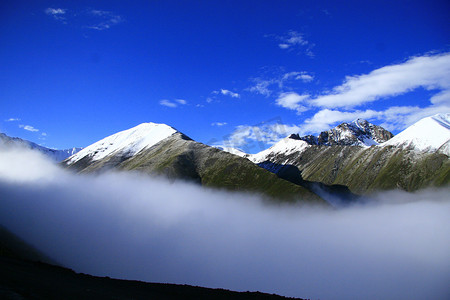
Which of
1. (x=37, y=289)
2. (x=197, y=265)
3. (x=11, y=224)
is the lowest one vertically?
(x=197, y=265)

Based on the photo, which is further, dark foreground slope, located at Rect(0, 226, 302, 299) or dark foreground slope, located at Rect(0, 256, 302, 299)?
dark foreground slope, located at Rect(0, 226, 302, 299)

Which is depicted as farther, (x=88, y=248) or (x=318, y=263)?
(x=318, y=263)

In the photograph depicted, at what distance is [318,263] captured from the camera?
655 ft

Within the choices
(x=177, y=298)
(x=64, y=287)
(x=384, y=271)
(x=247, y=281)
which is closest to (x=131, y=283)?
(x=177, y=298)

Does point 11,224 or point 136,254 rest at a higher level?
point 11,224

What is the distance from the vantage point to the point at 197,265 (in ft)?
604

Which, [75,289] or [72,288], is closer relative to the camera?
[75,289]

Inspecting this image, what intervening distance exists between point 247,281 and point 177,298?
11510cm

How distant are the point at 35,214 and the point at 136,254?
7414 cm

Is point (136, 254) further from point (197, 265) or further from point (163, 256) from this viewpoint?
point (197, 265)

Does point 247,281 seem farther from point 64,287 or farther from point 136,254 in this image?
point 64,287

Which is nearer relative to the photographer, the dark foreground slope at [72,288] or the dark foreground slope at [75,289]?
the dark foreground slope at [75,289]

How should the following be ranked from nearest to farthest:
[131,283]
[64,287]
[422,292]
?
[64,287], [131,283], [422,292]

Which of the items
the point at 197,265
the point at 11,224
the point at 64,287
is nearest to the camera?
the point at 64,287
